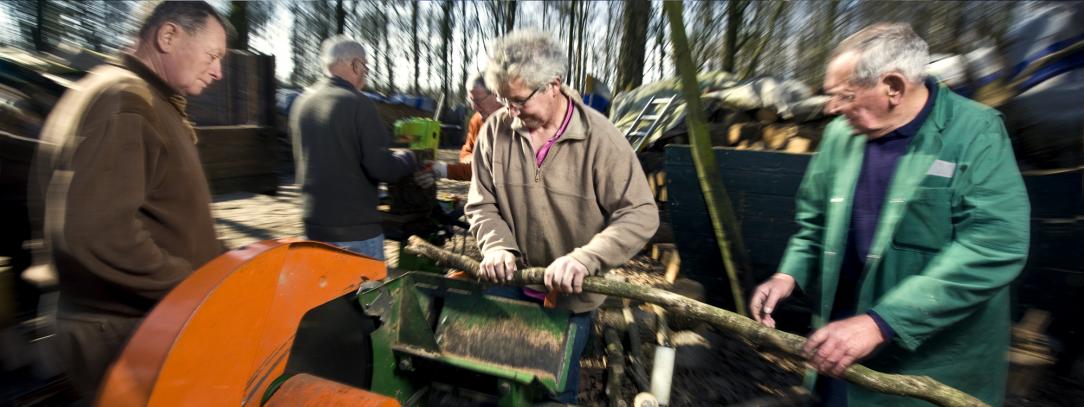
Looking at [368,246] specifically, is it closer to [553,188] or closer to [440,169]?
[440,169]

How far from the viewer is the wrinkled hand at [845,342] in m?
1.47

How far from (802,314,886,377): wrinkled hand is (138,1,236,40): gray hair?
6.46 ft

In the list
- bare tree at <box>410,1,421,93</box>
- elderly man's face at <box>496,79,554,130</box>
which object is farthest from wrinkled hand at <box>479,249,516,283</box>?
bare tree at <box>410,1,421,93</box>

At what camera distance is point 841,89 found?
1.63m

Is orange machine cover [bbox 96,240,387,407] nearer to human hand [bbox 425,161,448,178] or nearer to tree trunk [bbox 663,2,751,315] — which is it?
human hand [bbox 425,161,448,178]

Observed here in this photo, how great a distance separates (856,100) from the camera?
1.61m

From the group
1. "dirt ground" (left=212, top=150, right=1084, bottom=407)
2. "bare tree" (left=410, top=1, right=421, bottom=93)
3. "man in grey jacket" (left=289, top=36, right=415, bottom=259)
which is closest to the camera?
"man in grey jacket" (left=289, top=36, right=415, bottom=259)

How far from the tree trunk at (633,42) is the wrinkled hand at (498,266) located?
22.4 feet

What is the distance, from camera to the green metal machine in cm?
181

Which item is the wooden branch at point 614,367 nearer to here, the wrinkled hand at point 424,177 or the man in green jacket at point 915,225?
the man in green jacket at point 915,225

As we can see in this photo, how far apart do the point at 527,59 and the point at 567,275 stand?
728 mm

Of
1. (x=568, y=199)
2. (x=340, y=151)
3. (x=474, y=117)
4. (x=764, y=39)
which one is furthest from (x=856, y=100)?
(x=764, y=39)

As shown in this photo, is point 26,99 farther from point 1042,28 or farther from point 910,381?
point 1042,28

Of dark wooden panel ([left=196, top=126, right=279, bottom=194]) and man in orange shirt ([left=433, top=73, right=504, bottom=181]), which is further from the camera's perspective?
dark wooden panel ([left=196, top=126, right=279, bottom=194])
